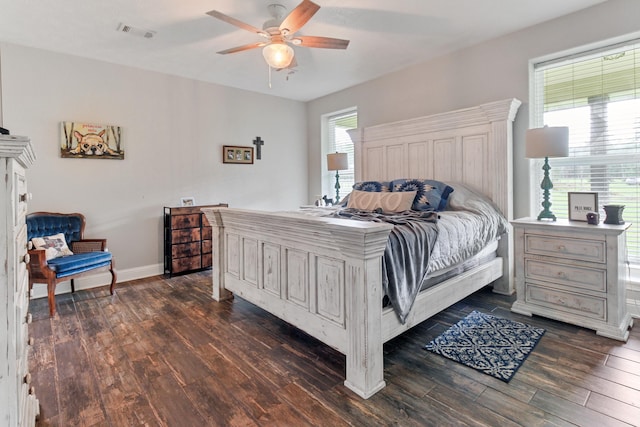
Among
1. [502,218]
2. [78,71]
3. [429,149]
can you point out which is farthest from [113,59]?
[502,218]

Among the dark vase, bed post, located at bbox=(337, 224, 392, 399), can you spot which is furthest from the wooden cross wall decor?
the dark vase

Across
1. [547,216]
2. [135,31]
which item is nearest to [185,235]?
[135,31]

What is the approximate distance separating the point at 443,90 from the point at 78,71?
422cm

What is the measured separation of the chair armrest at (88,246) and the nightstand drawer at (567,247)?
4.24 meters

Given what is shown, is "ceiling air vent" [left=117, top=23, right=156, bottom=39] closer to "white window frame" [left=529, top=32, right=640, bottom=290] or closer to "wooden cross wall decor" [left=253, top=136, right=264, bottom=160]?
"wooden cross wall decor" [left=253, top=136, right=264, bottom=160]

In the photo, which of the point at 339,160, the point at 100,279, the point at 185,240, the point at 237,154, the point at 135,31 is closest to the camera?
the point at 135,31

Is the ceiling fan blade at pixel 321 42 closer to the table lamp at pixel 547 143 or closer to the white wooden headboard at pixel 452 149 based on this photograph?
the white wooden headboard at pixel 452 149

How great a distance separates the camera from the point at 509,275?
10.6ft

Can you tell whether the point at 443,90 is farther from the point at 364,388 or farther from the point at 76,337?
the point at 76,337

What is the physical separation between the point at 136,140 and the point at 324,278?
3401 millimetres

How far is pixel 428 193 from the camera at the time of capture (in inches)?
125

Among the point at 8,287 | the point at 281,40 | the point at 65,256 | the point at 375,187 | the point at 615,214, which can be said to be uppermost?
the point at 281,40

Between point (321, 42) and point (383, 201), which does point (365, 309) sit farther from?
point (321, 42)

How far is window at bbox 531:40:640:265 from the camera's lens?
109 inches
